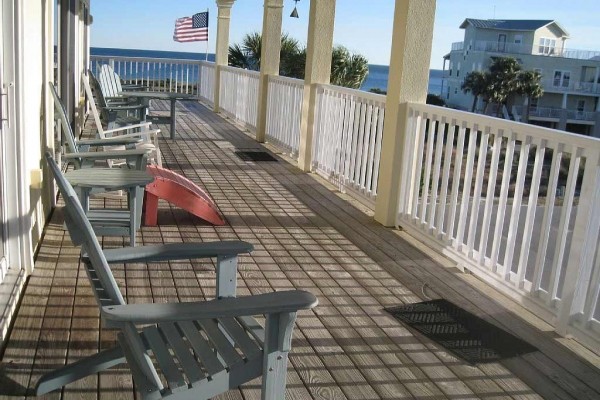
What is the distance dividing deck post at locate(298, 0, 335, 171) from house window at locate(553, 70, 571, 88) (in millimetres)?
18728

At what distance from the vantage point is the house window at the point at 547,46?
31.4 m

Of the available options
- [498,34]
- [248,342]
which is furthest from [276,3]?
[498,34]

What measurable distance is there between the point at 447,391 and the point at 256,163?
17.4 ft

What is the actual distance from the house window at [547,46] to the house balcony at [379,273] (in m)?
28.1

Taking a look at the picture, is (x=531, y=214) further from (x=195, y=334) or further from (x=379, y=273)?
(x=195, y=334)

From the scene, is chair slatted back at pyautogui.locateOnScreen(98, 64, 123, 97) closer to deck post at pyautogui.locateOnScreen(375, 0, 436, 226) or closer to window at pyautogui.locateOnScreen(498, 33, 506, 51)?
deck post at pyautogui.locateOnScreen(375, 0, 436, 226)

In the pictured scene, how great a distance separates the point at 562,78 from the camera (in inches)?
977

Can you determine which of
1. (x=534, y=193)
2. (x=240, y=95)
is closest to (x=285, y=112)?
(x=240, y=95)

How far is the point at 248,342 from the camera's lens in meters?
2.04

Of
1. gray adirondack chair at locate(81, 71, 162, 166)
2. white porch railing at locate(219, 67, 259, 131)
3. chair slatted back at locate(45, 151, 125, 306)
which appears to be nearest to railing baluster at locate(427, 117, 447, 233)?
gray adirondack chair at locate(81, 71, 162, 166)

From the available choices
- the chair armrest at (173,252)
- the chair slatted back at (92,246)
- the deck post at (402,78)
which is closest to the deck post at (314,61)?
the deck post at (402,78)

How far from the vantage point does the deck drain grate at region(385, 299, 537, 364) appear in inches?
117

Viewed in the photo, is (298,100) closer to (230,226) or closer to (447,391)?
(230,226)

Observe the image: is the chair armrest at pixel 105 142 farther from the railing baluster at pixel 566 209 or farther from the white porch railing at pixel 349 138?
the railing baluster at pixel 566 209
